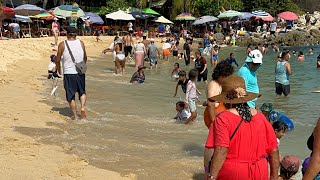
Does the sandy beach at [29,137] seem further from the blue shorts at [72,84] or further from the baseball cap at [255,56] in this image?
the baseball cap at [255,56]

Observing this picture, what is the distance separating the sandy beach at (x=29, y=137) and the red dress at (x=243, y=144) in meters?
2.50

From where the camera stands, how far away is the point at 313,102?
1262cm

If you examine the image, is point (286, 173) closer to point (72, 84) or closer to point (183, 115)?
point (183, 115)

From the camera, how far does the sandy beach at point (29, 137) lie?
5695 millimetres

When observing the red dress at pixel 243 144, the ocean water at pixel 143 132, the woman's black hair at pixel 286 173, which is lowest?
the ocean water at pixel 143 132

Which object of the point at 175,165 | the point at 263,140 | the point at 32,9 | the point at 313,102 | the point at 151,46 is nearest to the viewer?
the point at 263,140

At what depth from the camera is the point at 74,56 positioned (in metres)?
8.42

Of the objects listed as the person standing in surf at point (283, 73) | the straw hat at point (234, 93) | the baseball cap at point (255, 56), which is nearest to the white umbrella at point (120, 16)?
the person standing in surf at point (283, 73)

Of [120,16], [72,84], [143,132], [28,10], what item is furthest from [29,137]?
[120,16]

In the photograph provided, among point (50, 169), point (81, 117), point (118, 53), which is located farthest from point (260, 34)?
point (50, 169)

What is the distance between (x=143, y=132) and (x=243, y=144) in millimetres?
4954

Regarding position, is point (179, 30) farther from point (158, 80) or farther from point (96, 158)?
point (96, 158)

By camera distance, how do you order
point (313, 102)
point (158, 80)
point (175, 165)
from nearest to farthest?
point (175, 165) → point (313, 102) → point (158, 80)

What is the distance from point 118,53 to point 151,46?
2744 millimetres
